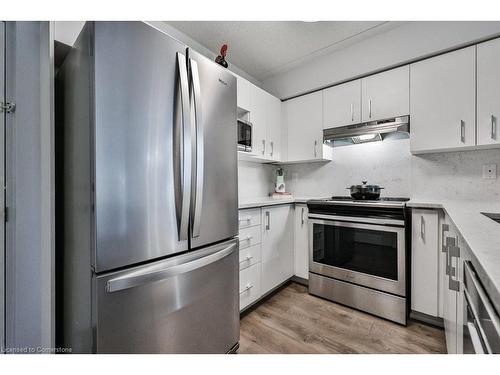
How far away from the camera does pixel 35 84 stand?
1.08 m

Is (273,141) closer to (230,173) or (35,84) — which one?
(230,173)

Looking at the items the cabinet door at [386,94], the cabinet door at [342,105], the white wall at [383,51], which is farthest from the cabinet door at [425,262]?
the white wall at [383,51]

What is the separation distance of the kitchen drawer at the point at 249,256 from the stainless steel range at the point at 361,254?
1.93 ft

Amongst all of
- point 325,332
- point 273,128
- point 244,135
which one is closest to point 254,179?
point 273,128

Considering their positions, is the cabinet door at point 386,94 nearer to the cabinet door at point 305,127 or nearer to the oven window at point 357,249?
the cabinet door at point 305,127

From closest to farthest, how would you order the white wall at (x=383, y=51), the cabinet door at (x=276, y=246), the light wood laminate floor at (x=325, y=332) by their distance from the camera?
1. the light wood laminate floor at (x=325, y=332)
2. the white wall at (x=383, y=51)
3. the cabinet door at (x=276, y=246)

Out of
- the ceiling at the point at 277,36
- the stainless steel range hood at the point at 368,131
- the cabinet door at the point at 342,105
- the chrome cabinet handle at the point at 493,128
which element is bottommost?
the chrome cabinet handle at the point at 493,128

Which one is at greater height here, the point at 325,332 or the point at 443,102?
the point at 443,102

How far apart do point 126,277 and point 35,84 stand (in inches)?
38.6

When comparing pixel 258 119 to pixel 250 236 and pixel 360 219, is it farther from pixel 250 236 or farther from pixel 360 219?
pixel 360 219

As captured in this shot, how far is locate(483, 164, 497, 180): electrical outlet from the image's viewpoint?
182 cm

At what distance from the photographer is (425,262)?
1718mm

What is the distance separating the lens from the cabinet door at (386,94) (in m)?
2.00

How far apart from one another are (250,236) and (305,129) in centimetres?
139
